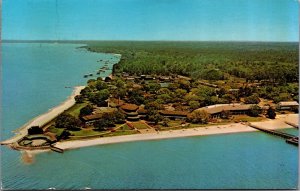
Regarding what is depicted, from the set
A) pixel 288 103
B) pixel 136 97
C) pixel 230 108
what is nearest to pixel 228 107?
pixel 230 108

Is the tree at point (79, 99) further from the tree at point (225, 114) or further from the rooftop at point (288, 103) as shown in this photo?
the rooftop at point (288, 103)

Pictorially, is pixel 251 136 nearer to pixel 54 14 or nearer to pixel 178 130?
pixel 178 130

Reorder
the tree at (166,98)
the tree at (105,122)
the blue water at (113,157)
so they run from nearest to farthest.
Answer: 1. the blue water at (113,157)
2. the tree at (105,122)
3. the tree at (166,98)

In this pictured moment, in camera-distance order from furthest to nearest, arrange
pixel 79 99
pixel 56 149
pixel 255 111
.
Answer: pixel 255 111
pixel 79 99
pixel 56 149

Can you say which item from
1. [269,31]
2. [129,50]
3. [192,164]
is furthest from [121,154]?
[269,31]

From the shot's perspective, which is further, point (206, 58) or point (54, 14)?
point (206, 58)

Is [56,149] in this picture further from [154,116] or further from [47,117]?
[154,116]

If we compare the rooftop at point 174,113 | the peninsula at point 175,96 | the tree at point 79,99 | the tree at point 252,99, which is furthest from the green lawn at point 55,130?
the tree at point 252,99
